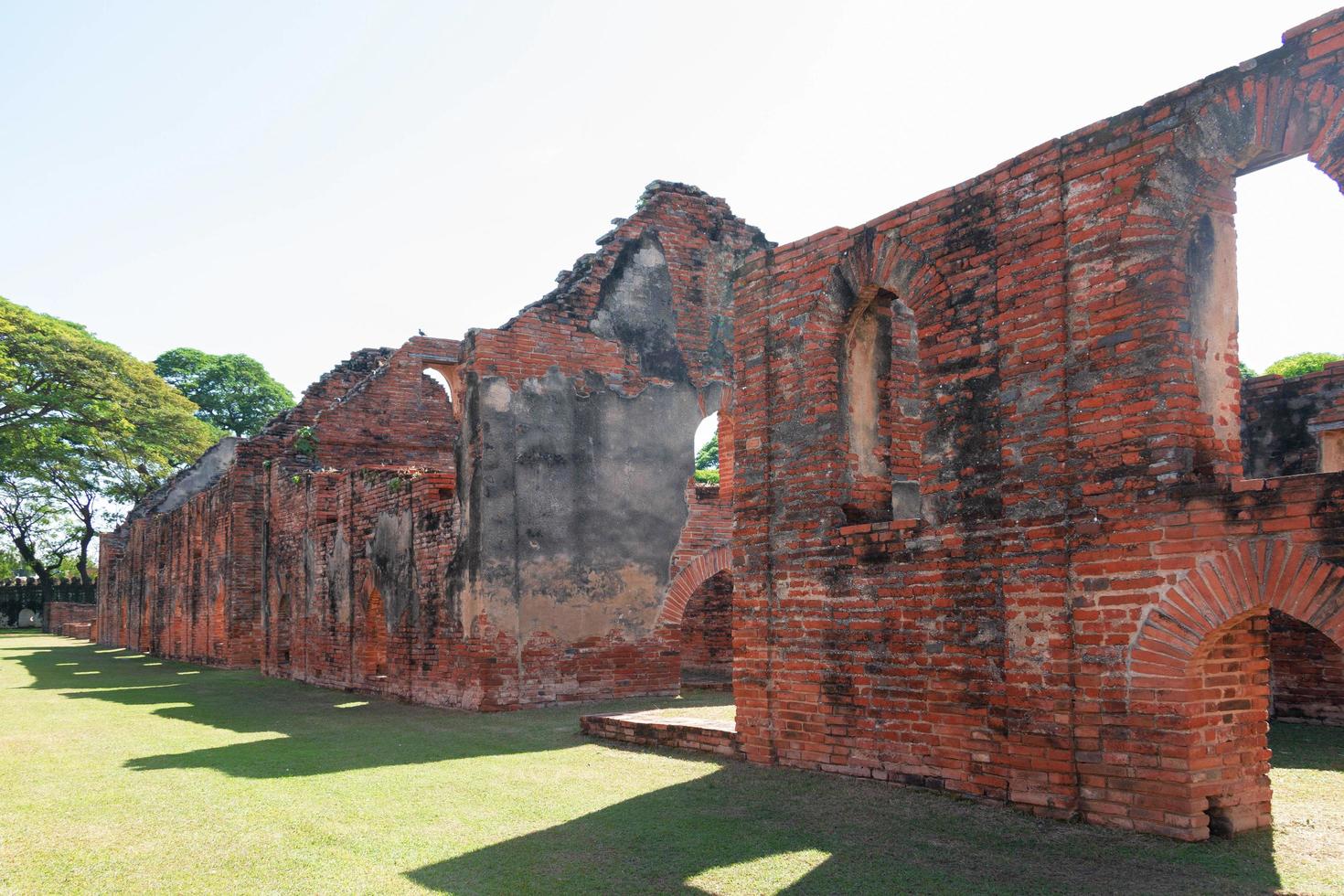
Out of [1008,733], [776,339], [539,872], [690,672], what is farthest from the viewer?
[690,672]

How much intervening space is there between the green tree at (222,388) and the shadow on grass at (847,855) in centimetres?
4249

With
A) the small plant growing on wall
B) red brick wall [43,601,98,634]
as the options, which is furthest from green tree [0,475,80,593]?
the small plant growing on wall

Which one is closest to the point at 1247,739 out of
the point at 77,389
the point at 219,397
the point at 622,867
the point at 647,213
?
the point at 622,867

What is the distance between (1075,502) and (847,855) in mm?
2157

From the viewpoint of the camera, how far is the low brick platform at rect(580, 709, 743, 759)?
7.88m

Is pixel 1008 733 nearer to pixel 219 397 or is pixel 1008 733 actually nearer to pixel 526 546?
pixel 526 546

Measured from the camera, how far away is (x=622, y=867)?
5.00 m

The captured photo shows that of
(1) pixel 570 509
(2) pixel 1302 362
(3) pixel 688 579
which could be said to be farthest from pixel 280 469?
(2) pixel 1302 362

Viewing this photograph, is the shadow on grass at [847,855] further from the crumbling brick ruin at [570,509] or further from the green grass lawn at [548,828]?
the crumbling brick ruin at [570,509]

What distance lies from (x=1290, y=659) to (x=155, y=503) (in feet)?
102

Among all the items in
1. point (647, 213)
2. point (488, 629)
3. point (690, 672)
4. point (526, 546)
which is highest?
point (647, 213)

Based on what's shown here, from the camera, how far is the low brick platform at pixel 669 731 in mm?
7879

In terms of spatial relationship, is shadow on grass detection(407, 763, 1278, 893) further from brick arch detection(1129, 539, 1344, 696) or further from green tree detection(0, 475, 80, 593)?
green tree detection(0, 475, 80, 593)

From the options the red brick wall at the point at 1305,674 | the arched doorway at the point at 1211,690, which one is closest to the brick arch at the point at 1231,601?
the arched doorway at the point at 1211,690
